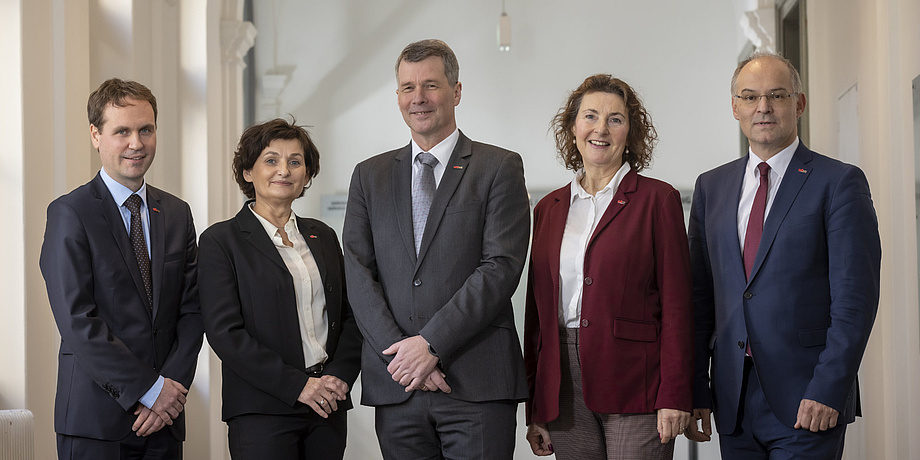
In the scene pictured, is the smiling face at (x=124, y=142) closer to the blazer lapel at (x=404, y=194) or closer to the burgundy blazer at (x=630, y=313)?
the blazer lapel at (x=404, y=194)

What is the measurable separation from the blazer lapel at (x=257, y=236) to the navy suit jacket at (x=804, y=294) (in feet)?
4.65

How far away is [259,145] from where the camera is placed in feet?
10.0

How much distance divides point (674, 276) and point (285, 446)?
51.2 inches

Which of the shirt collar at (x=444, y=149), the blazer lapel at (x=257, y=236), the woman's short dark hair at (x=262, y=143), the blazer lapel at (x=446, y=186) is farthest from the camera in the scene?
the woman's short dark hair at (x=262, y=143)

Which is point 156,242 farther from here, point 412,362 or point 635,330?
point 635,330

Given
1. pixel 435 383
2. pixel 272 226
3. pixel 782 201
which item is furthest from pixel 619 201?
pixel 272 226

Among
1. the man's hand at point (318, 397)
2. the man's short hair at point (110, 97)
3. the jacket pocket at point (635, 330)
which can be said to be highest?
the man's short hair at point (110, 97)

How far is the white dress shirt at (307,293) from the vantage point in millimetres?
2869

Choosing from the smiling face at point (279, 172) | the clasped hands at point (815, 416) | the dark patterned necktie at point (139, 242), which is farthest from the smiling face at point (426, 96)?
the clasped hands at point (815, 416)

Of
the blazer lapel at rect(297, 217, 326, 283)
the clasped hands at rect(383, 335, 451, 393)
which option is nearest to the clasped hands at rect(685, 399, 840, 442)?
the clasped hands at rect(383, 335, 451, 393)

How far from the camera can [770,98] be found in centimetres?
268

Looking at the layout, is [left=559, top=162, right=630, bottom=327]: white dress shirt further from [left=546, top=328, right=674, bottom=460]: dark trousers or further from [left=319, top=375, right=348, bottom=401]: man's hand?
[left=319, top=375, right=348, bottom=401]: man's hand

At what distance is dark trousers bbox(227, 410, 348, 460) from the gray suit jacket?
0.32 metres

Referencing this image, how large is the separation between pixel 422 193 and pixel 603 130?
609 mm
